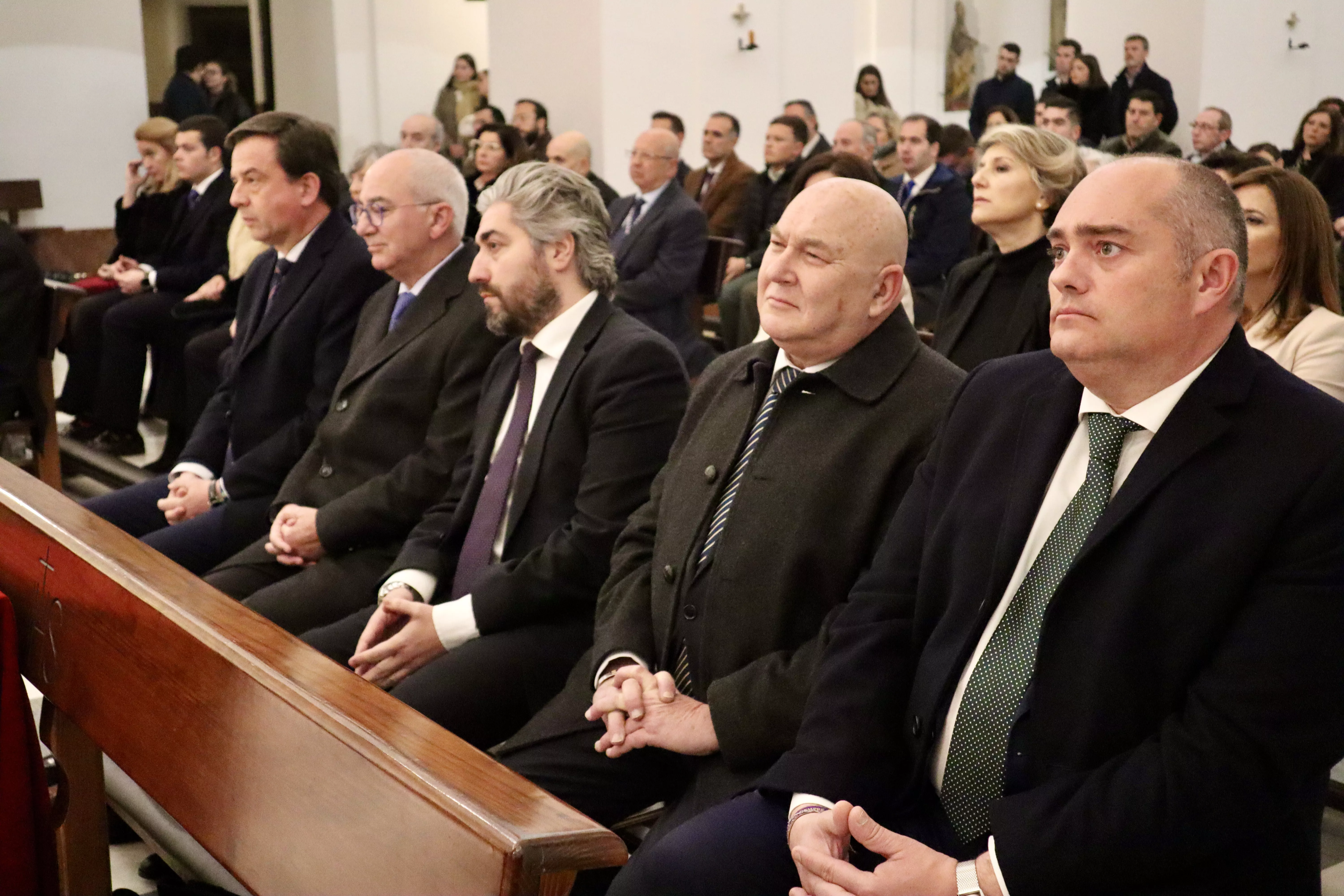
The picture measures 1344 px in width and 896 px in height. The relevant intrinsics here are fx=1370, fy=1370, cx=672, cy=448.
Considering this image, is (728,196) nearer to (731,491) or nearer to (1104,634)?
(731,491)

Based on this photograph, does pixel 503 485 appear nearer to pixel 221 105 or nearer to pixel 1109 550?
pixel 1109 550

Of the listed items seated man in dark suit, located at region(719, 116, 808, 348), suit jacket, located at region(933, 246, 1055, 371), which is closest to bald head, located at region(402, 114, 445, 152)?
seated man in dark suit, located at region(719, 116, 808, 348)

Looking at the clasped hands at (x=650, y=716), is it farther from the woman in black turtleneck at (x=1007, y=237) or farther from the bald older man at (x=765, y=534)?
the woman in black turtleneck at (x=1007, y=237)

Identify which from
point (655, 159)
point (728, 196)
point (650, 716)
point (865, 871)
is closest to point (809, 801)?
point (865, 871)

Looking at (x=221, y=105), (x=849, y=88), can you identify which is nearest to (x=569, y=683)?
(x=849, y=88)

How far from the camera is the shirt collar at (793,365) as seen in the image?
2.15m

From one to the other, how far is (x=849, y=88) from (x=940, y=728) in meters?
9.90

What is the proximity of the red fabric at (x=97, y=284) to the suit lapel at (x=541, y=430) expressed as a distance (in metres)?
4.14

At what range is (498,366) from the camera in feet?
9.44

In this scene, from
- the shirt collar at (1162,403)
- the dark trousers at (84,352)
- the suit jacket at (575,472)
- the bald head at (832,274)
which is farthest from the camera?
the dark trousers at (84,352)

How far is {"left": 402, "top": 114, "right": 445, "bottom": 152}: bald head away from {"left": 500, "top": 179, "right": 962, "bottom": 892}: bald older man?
7.40 meters

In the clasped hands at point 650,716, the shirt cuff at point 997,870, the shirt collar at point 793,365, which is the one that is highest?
the shirt collar at point 793,365

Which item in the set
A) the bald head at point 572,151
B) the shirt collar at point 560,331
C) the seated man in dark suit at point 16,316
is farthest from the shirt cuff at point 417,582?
the bald head at point 572,151

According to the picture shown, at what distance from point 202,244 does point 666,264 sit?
6.90 ft
